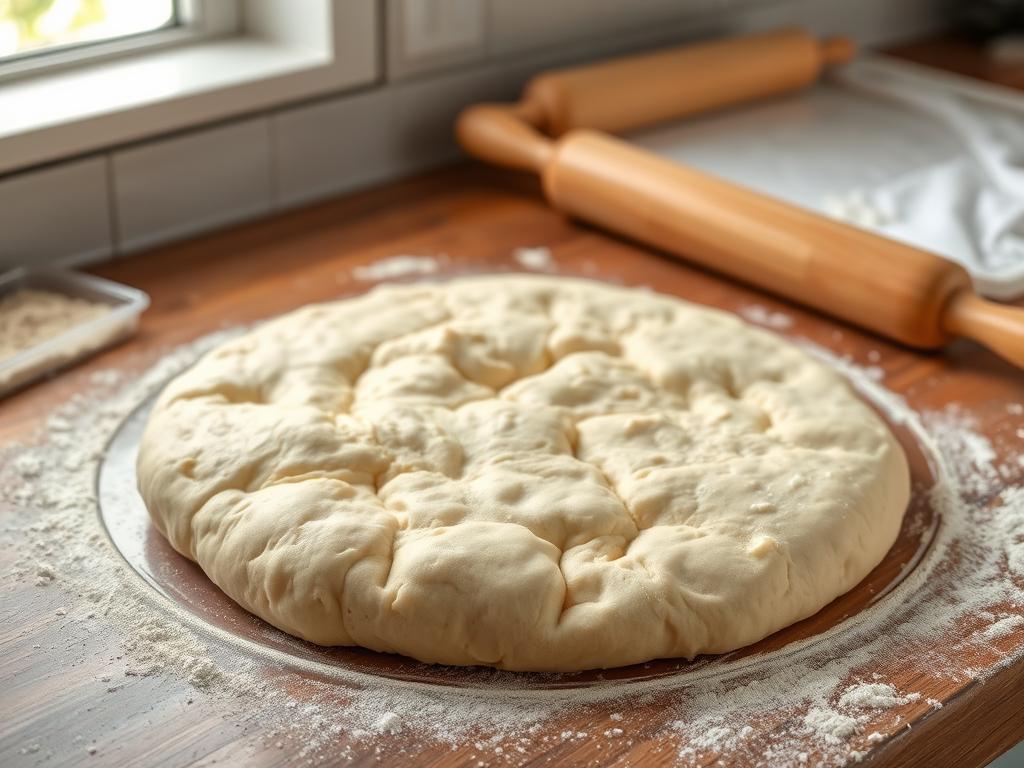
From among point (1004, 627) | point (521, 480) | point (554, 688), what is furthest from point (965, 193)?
point (554, 688)

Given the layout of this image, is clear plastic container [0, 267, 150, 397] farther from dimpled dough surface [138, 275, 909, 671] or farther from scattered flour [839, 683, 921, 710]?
scattered flour [839, 683, 921, 710]

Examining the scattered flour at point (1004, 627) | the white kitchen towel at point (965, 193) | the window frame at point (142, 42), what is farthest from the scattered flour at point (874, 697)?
the window frame at point (142, 42)

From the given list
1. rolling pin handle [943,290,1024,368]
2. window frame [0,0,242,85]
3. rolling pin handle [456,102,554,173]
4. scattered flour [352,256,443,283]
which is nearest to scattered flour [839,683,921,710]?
rolling pin handle [943,290,1024,368]

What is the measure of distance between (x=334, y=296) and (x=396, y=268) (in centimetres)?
11

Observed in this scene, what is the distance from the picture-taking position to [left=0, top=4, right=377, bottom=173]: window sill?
60.4 inches

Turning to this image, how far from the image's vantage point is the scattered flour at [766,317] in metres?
1.56

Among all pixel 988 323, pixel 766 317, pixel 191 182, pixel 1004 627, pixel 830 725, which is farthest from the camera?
pixel 191 182

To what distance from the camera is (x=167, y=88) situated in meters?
1.66

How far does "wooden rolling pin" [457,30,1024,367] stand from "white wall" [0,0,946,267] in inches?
3.7

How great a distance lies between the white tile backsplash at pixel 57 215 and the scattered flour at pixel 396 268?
34cm

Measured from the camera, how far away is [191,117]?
65.3 inches

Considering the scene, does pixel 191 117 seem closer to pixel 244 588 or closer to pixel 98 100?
pixel 98 100

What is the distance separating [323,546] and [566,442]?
0.89 ft

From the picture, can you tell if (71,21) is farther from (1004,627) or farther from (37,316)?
(1004,627)
